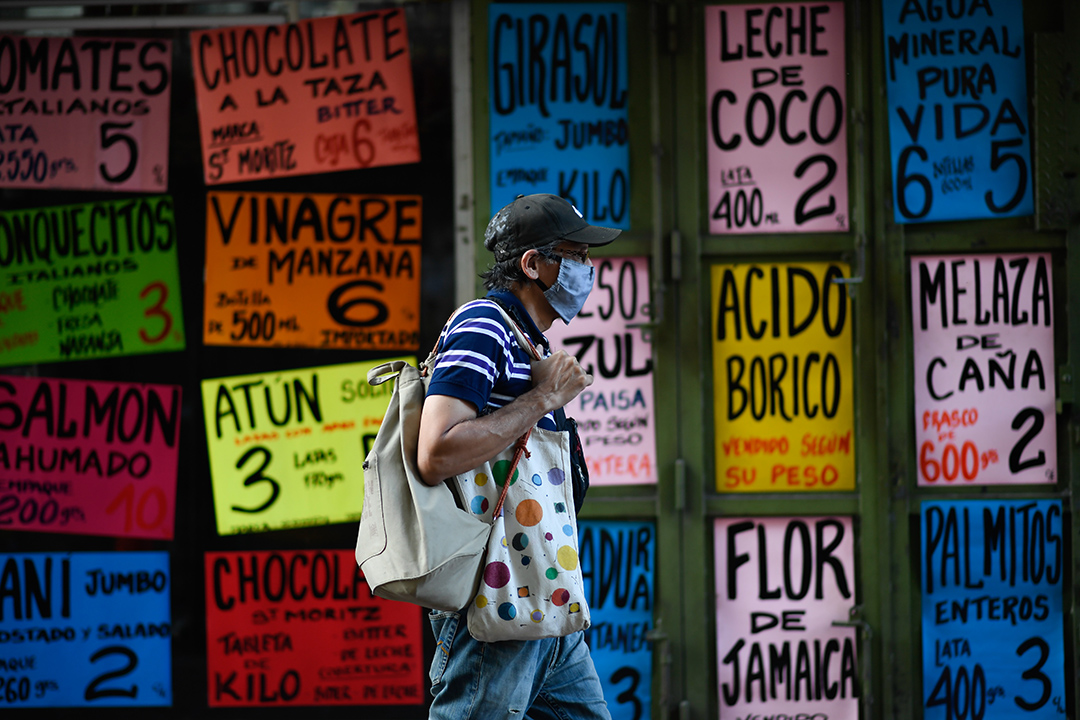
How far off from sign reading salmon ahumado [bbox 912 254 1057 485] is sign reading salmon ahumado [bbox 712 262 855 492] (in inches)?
12.9

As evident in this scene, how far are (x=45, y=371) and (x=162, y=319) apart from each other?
56cm

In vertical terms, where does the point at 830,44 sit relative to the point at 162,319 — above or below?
above

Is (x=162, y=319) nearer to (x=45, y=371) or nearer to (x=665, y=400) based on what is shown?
(x=45, y=371)

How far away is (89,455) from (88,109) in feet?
4.97

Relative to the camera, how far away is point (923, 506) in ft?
12.4

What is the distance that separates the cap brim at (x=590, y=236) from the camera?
7.19 feet

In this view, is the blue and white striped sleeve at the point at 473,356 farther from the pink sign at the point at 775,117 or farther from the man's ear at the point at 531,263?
the pink sign at the point at 775,117

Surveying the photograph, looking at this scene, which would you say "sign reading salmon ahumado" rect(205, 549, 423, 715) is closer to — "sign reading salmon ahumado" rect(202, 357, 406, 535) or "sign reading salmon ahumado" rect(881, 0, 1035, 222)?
"sign reading salmon ahumado" rect(202, 357, 406, 535)

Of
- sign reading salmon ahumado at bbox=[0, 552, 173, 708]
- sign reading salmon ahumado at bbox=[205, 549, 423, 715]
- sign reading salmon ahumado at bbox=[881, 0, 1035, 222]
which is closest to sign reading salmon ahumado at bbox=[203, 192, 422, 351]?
sign reading salmon ahumado at bbox=[205, 549, 423, 715]

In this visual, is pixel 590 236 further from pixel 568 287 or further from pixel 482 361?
pixel 482 361

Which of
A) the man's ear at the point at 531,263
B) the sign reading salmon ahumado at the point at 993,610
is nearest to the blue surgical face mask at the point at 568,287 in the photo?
the man's ear at the point at 531,263

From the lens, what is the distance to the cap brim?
219cm

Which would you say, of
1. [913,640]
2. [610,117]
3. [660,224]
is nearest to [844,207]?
[660,224]

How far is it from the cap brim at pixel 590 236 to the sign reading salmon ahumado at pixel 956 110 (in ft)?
6.76
